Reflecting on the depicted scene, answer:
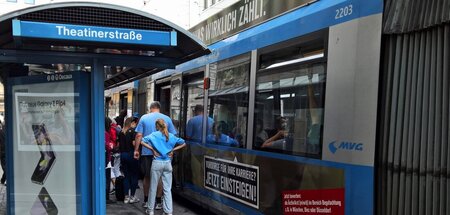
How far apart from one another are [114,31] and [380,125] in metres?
2.10

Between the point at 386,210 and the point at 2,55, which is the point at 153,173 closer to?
the point at 2,55

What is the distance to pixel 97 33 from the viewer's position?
376 cm

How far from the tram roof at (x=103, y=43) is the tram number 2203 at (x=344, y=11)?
113cm

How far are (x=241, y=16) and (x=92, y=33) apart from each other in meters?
2.51

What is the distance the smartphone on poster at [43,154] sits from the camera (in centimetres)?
434

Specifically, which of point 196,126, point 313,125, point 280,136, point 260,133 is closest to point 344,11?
point 313,125

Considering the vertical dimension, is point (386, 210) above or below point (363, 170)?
below

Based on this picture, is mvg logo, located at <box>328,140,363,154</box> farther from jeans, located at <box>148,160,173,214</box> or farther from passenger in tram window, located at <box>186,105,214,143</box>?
jeans, located at <box>148,160,173,214</box>

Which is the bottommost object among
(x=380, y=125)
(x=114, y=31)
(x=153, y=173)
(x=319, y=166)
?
(x=153, y=173)

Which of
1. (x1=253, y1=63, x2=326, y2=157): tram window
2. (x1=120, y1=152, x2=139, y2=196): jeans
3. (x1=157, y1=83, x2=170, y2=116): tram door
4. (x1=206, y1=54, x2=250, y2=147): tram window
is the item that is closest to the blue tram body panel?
(x1=206, y1=54, x2=250, y2=147): tram window

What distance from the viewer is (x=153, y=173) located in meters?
6.68

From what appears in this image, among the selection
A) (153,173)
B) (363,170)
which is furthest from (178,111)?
(363,170)

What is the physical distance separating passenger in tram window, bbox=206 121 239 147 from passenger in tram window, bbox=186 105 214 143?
13 cm

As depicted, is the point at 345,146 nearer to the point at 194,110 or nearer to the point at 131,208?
the point at 194,110
